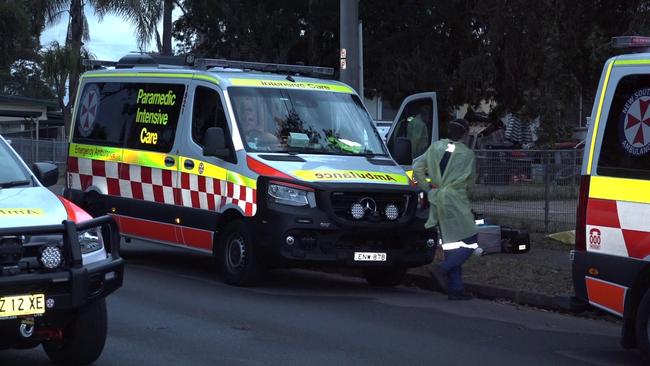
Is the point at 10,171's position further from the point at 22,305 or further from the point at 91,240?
the point at 22,305

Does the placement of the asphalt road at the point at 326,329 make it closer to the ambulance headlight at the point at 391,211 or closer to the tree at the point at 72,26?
the ambulance headlight at the point at 391,211

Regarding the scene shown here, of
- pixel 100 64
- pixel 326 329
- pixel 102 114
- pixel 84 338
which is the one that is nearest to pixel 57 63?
pixel 100 64

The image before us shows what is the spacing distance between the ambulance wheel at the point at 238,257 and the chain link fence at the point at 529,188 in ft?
16.4

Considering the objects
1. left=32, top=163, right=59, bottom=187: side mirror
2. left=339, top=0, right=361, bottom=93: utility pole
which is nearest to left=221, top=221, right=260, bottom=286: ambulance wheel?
left=32, top=163, right=59, bottom=187: side mirror

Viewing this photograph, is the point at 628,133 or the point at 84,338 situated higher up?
the point at 628,133

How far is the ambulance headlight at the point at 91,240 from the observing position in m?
5.82

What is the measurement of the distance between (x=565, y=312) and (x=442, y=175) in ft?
5.91

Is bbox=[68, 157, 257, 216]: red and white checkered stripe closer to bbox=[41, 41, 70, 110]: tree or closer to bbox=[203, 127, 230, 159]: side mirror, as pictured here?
bbox=[203, 127, 230, 159]: side mirror

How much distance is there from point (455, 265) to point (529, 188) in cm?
449

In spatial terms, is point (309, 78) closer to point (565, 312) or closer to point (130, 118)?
point (130, 118)

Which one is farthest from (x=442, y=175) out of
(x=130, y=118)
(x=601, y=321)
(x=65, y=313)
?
(x=65, y=313)

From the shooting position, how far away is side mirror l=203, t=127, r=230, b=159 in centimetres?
988

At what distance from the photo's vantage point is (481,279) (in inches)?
398

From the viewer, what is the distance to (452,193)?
9.40 meters
